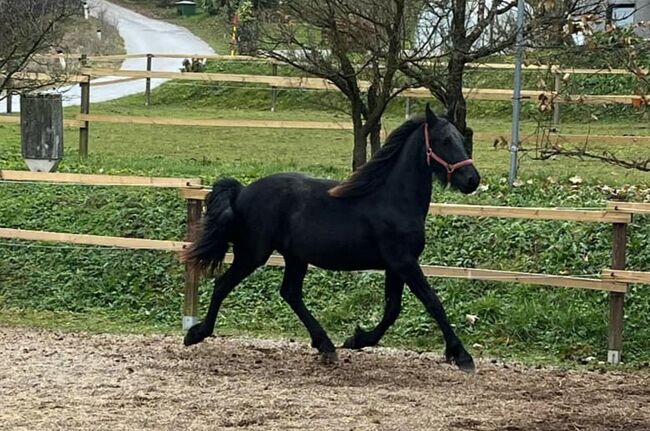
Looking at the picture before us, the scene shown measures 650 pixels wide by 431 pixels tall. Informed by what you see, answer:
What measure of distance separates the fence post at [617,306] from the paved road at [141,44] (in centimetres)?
1499

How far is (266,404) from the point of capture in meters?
6.73

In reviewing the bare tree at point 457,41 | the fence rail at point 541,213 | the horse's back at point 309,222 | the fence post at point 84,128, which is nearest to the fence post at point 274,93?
the fence post at point 84,128

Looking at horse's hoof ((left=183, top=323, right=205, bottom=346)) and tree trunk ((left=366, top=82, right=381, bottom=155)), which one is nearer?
horse's hoof ((left=183, top=323, right=205, bottom=346))

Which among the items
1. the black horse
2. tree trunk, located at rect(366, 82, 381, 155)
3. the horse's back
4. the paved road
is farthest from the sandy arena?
the paved road

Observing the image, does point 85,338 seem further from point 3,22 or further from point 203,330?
point 3,22

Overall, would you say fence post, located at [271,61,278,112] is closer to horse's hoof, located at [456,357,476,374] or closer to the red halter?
the red halter

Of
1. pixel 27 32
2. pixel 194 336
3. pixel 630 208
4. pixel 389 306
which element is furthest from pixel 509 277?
pixel 27 32

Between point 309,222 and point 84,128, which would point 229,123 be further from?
point 309,222

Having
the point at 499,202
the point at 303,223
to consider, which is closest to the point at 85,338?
the point at 303,223

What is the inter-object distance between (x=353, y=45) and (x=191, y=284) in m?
3.85

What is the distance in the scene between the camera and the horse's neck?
7.90 meters

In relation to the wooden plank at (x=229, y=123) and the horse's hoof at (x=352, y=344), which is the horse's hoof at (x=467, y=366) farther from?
the wooden plank at (x=229, y=123)

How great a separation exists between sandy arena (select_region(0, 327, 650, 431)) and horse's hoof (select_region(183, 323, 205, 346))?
71 mm

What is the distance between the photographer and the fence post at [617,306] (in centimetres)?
865
